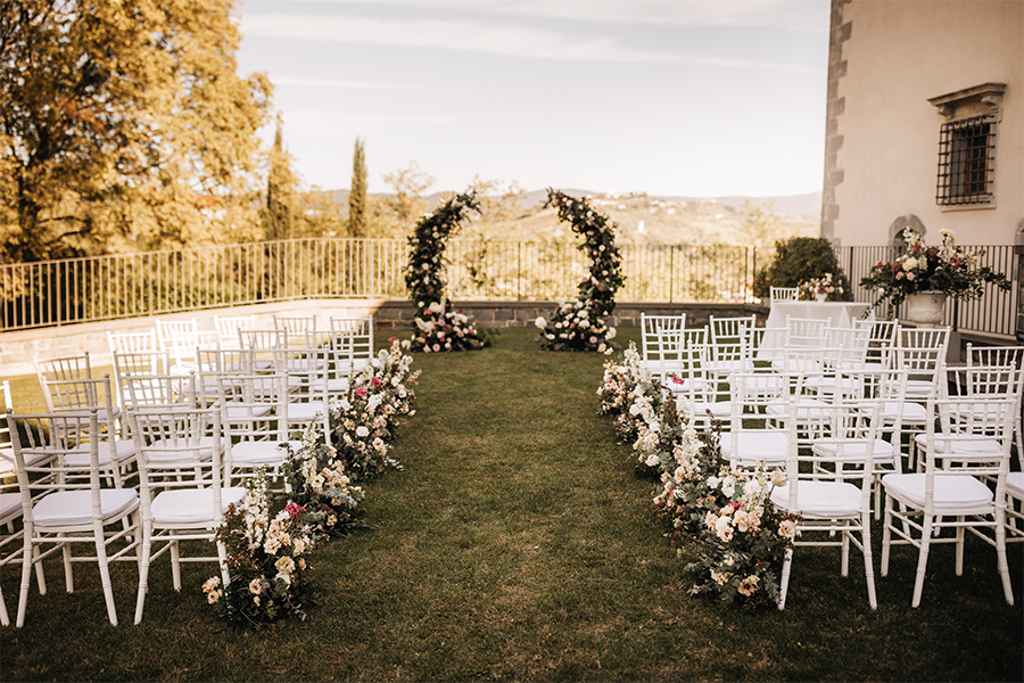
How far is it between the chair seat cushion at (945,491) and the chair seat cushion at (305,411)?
3.89 metres

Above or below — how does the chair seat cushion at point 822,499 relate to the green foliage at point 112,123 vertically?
below

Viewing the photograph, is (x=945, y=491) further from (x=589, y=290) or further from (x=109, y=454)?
(x=589, y=290)

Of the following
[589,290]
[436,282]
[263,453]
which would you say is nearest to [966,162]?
[589,290]

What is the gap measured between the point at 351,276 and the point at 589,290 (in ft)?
19.0

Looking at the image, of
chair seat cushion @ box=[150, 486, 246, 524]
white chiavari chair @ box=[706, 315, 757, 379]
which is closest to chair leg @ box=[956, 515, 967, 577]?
white chiavari chair @ box=[706, 315, 757, 379]

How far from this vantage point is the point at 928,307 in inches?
333

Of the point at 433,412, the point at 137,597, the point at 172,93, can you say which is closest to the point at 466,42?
the point at 172,93

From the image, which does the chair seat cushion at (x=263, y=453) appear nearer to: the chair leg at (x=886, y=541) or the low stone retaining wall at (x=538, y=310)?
the chair leg at (x=886, y=541)

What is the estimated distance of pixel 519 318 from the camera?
1598 cm

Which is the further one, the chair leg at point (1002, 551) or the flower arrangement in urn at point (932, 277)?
the flower arrangement in urn at point (932, 277)

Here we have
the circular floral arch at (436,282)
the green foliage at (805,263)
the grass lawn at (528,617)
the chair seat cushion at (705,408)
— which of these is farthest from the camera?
the green foliage at (805,263)

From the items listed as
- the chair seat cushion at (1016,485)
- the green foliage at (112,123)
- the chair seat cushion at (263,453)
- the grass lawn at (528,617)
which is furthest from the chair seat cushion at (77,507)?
the green foliage at (112,123)

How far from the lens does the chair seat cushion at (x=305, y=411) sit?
5777 mm

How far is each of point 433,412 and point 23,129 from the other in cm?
1103
